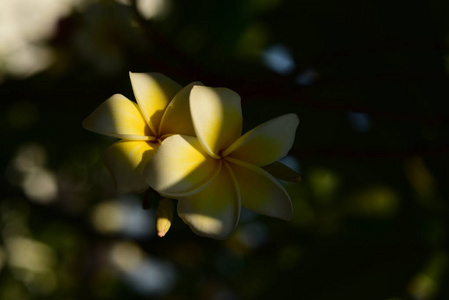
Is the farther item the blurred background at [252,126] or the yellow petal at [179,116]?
the blurred background at [252,126]

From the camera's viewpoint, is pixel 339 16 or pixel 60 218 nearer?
pixel 339 16

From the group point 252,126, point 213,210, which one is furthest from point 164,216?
point 252,126

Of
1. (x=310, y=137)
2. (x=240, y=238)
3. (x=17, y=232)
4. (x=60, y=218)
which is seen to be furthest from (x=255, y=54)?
(x=17, y=232)

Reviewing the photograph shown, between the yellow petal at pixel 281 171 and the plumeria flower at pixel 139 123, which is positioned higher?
the plumeria flower at pixel 139 123

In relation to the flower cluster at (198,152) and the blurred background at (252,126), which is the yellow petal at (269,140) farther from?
the blurred background at (252,126)

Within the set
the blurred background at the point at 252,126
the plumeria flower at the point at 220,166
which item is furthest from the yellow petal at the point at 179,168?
the blurred background at the point at 252,126

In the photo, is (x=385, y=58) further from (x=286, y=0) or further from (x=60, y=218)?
(x=60, y=218)

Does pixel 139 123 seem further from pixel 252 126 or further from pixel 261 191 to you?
pixel 252 126

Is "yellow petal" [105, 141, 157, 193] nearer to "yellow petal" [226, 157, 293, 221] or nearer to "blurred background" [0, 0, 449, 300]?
"yellow petal" [226, 157, 293, 221]
